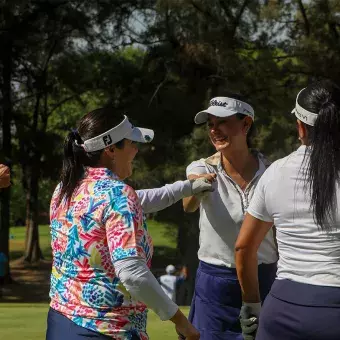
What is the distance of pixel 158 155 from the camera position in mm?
21234

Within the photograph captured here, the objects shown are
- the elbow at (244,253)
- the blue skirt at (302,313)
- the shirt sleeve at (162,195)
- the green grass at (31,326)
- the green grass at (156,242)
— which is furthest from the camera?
the green grass at (156,242)

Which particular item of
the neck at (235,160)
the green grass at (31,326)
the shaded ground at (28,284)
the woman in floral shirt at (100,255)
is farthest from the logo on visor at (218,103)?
the shaded ground at (28,284)

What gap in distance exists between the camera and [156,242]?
4716cm

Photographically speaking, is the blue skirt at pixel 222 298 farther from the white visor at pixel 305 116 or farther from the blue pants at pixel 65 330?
the white visor at pixel 305 116

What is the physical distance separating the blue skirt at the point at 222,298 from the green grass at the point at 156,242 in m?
22.0

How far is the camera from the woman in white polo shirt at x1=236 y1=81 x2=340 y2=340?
2.79 m

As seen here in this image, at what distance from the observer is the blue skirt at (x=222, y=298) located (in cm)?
412

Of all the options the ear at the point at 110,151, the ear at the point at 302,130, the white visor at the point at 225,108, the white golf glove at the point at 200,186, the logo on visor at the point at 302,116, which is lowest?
the white golf glove at the point at 200,186

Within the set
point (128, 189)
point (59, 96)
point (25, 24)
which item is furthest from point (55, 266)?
point (59, 96)

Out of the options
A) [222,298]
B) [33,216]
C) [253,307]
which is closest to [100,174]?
[253,307]

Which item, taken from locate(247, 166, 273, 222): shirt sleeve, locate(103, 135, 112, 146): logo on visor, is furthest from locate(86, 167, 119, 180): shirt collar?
locate(247, 166, 273, 222): shirt sleeve

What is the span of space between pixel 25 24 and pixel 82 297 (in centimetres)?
2197

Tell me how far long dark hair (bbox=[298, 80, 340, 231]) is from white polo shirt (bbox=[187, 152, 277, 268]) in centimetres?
123

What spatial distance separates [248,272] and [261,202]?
0.52m
